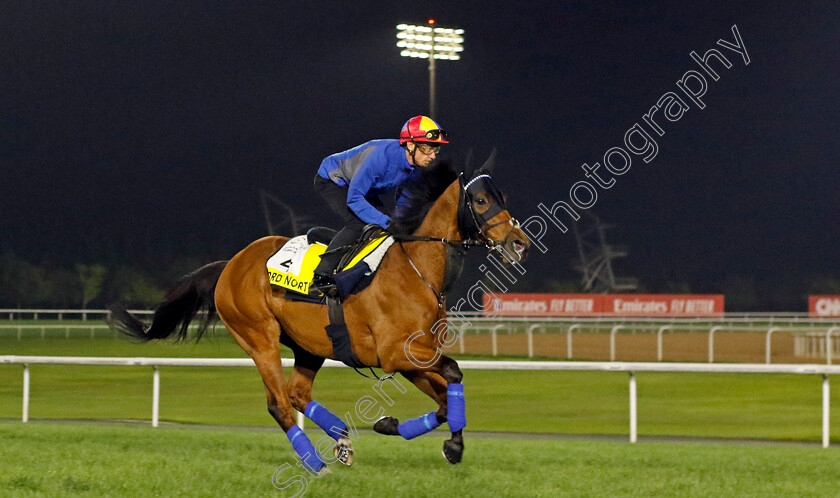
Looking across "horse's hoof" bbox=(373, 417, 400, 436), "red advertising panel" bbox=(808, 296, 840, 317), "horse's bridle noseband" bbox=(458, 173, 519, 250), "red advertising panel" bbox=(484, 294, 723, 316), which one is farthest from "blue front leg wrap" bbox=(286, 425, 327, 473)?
"red advertising panel" bbox=(808, 296, 840, 317)

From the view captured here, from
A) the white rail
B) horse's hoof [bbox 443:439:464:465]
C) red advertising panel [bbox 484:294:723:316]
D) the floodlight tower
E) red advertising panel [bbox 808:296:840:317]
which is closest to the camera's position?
horse's hoof [bbox 443:439:464:465]

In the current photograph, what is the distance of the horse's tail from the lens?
571 cm

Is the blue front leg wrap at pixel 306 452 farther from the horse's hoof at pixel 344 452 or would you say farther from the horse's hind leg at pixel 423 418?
the horse's hind leg at pixel 423 418

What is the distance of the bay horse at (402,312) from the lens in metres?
4.33

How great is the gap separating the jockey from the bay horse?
0.29ft

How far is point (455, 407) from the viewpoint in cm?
426

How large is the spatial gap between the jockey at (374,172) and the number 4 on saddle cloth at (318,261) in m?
0.07

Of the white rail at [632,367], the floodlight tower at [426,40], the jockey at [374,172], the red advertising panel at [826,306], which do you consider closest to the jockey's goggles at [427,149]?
the jockey at [374,172]

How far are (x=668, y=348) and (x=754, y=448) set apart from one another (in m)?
14.0

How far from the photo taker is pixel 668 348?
1977cm

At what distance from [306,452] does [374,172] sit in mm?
1351

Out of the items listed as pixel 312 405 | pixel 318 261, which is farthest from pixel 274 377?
pixel 318 261

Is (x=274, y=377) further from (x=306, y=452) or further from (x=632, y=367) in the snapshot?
(x=632, y=367)

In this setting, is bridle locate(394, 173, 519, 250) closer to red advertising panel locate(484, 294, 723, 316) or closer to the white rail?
the white rail
